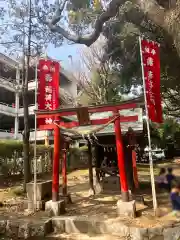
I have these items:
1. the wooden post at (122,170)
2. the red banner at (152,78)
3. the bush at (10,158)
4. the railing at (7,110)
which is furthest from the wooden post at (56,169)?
the railing at (7,110)

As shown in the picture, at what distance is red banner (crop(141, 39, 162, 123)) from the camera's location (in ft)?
28.3

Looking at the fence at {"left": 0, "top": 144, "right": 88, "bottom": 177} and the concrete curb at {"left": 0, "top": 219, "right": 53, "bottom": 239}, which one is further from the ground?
the fence at {"left": 0, "top": 144, "right": 88, "bottom": 177}

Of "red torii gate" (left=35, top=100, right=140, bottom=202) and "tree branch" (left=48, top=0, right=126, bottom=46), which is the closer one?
"red torii gate" (left=35, top=100, right=140, bottom=202)

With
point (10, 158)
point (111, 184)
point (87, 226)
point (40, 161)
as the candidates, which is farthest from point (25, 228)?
point (40, 161)

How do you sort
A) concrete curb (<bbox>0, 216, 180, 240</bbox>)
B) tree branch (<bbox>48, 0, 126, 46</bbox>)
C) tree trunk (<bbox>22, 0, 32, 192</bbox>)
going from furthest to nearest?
tree trunk (<bbox>22, 0, 32, 192</bbox>) < tree branch (<bbox>48, 0, 126, 46</bbox>) < concrete curb (<bbox>0, 216, 180, 240</bbox>)

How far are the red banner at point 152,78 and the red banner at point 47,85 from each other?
3.68 metres

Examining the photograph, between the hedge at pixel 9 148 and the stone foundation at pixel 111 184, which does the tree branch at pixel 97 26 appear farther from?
the hedge at pixel 9 148

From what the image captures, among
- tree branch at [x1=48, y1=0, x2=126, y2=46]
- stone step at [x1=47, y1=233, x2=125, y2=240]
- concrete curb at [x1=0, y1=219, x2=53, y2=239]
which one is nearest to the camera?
stone step at [x1=47, y1=233, x2=125, y2=240]

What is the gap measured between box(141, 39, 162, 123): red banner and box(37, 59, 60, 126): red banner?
3.68m

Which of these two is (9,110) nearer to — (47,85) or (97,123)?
(47,85)

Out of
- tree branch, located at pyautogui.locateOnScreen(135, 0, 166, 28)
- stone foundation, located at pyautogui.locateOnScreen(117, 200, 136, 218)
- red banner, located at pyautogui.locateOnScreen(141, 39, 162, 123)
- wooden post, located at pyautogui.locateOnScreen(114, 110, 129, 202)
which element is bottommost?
stone foundation, located at pyautogui.locateOnScreen(117, 200, 136, 218)

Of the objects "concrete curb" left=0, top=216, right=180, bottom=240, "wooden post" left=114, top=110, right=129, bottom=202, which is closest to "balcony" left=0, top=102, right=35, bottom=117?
"wooden post" left=114, top=110, right=129, bottom=202

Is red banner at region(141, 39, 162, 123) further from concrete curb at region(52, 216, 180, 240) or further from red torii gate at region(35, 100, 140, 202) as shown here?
concrete curb at region(52, 216, 180, 240)

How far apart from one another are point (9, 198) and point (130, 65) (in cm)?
909
